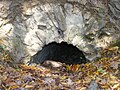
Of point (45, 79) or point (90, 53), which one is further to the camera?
point (90, 53)

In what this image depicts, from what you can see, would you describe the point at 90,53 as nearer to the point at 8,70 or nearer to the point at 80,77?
the point at 80,77

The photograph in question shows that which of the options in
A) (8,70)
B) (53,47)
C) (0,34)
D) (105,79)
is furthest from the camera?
(53,47)

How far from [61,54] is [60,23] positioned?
1.67 meters

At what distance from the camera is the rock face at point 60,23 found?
7.44 m

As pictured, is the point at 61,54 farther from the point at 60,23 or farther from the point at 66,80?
the point at 66,80

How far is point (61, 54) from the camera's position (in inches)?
362

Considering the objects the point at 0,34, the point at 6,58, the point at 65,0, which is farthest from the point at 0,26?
the point at 65,0

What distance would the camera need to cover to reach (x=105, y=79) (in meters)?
5.11

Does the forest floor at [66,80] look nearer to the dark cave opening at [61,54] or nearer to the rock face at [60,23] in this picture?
the rock face at [60,23]

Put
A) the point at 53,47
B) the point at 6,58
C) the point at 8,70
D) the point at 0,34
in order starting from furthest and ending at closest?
the point at 53,47 → the point at 0,34 → the point at 6,58 → the point at 8,70

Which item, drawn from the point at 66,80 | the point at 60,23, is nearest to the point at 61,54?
the point at 60,23

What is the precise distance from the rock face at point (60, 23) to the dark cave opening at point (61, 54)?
0.58m

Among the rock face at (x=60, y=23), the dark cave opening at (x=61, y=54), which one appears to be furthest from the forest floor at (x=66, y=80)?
the dark cave opening at (x=61, y=54)

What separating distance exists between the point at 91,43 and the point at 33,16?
1.74m
